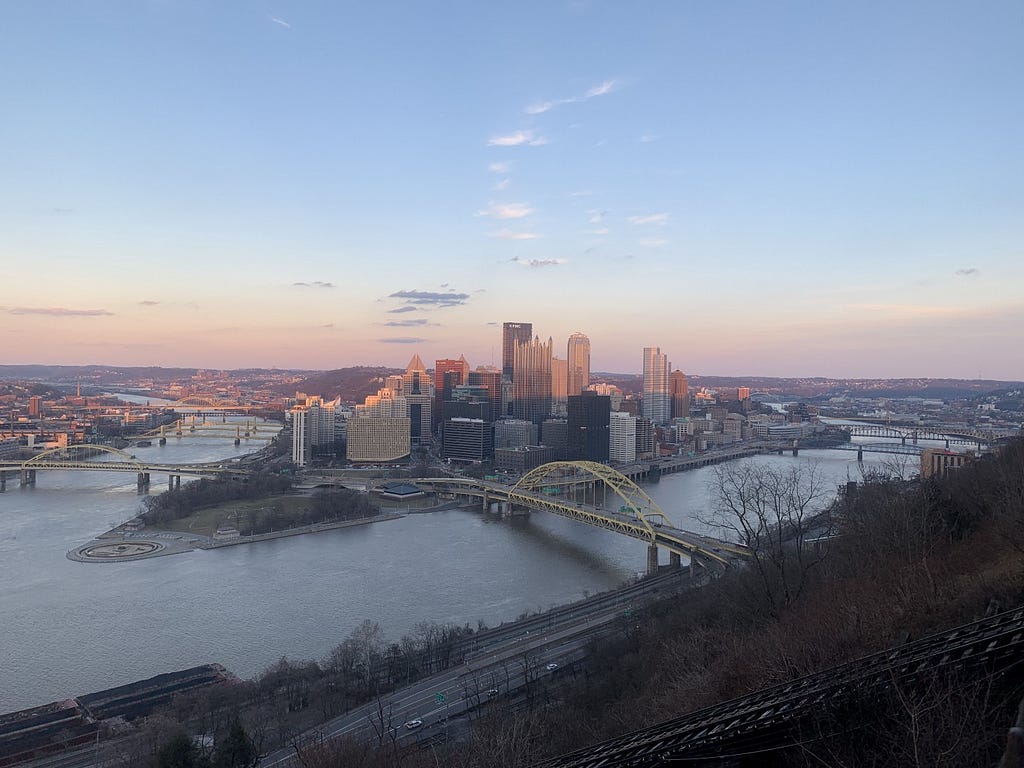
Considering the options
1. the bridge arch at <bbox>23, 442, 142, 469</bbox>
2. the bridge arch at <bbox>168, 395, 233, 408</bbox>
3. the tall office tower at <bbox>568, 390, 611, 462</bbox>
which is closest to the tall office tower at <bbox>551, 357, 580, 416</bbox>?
the tall office tower at <bbox>568, 390, 611, 462</bbox>

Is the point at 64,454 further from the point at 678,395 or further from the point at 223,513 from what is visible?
the point at 678,395

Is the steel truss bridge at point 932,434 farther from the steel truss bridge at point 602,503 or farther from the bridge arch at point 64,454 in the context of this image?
the bridge arch at point 64,454

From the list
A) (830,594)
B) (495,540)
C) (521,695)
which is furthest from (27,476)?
(830,594)

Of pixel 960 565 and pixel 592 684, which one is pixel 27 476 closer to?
pixel 592 684

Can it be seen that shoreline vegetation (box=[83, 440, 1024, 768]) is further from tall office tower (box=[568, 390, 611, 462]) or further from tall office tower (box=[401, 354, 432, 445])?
tall office tower (box=[401, 354, 432, 445])

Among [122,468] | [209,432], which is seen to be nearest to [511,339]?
[209,432]
